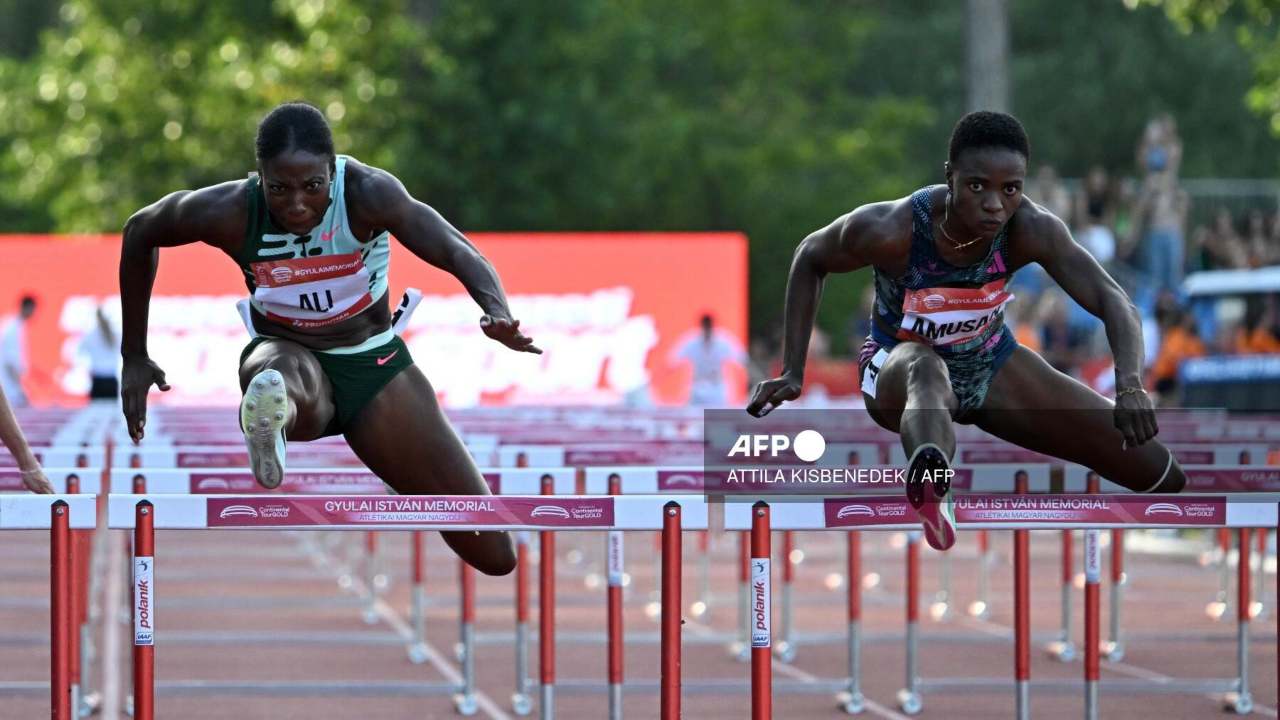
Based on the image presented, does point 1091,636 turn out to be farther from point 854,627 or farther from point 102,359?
A: point 102,359

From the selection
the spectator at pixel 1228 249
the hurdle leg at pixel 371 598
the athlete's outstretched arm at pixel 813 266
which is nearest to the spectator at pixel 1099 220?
the spectator at pixel 1228 249

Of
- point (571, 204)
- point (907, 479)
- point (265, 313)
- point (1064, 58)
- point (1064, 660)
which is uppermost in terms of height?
point (1064, 58)

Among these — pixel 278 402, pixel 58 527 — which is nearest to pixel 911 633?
pixel 278 402

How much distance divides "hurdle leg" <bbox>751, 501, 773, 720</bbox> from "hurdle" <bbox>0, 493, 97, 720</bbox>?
1.97 metres

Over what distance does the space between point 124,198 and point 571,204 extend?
280 inches

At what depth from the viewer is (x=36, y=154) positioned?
35469 millimetres

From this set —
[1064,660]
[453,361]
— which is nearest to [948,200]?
[1064,660]

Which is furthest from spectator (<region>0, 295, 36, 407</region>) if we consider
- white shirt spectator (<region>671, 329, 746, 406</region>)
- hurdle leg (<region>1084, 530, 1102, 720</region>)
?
hurdle leg (<region>1084, 530, 1102, 720</region>)

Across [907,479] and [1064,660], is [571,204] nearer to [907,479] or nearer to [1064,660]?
[1064,660]

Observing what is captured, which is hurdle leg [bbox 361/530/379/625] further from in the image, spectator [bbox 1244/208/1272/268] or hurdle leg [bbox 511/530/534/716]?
spectator [bbox 1244/208/1272/268]

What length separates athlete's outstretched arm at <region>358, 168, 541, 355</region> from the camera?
250 inches

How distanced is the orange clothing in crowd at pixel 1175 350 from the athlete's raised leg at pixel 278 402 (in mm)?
14313

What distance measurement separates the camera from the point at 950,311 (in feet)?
22.9

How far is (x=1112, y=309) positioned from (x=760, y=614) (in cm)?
147
